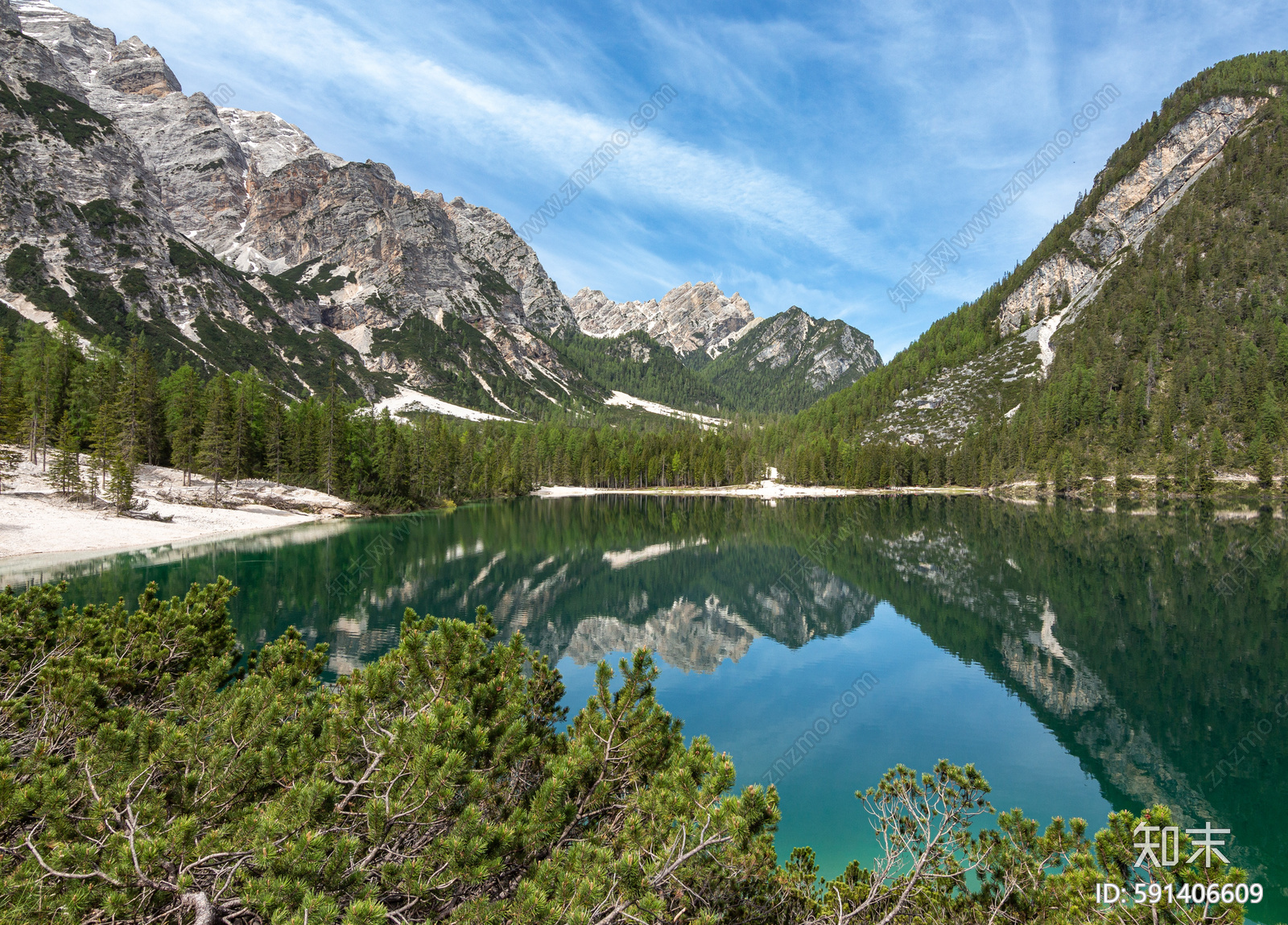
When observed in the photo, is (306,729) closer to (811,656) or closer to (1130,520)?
(811,656)

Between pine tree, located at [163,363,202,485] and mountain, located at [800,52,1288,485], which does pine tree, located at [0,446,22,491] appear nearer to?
pine tree, located at [163,363,202,485]

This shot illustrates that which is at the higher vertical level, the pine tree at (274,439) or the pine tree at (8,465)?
the pine tree at (274,439)

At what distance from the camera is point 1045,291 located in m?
177

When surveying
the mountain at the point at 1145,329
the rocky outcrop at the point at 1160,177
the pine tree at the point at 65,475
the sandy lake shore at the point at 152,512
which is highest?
the rocky outcrop at the point at 1160,177

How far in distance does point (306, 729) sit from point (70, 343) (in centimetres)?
9660

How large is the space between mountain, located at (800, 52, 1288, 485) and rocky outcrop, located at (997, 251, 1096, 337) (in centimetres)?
47

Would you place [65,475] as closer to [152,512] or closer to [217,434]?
[152,512]

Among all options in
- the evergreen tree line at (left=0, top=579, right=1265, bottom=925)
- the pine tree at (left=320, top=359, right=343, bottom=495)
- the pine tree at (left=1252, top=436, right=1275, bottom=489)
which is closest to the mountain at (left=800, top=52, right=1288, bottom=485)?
the pine tree at (left=1252, top=436, right=1275, bottom=489)

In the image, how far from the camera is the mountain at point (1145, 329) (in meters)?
104

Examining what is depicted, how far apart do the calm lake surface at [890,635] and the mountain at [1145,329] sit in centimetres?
6315

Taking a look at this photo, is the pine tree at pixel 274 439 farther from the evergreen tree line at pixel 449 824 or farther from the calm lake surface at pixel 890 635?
the evergreen tree line at pixel 449 824

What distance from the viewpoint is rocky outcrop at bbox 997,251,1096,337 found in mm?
171500

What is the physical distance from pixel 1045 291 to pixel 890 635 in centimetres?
19753

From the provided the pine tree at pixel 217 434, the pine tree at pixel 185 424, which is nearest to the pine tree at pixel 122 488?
the pine tree at pixel 217 434
